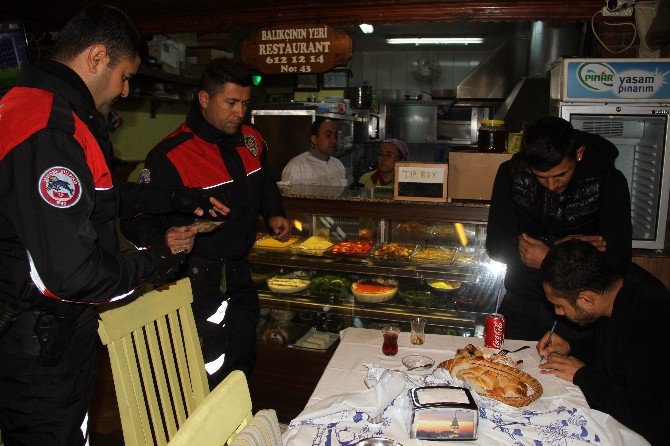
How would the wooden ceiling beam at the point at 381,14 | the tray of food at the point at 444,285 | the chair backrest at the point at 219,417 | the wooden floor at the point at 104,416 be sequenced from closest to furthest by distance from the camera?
the chair backrest at the point at 219,417, the wooden floor at the point at 104,416, the tray of food at the point at 444,285, the wooden ceiling beam at the point at 381,14

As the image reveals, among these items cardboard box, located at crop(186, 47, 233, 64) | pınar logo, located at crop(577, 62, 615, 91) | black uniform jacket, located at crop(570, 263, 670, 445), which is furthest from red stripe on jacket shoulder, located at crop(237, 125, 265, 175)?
cardboard box, located at crop(186, 47, 233, 64)

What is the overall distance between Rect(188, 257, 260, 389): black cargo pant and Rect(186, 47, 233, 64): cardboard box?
13.6ft

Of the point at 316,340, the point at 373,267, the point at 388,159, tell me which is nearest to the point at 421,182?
the point at 373,267

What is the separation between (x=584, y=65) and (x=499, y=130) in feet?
2.74

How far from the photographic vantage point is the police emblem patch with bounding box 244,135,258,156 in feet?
10.8

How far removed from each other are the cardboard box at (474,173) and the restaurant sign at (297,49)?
1.71 m

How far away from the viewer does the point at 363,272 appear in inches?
147

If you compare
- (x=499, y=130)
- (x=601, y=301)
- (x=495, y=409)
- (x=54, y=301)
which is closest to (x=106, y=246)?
(x=54, y=301)

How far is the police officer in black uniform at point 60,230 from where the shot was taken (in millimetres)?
1619

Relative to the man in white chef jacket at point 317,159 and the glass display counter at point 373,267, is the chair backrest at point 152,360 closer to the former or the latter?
the glass display counter at point 373,267

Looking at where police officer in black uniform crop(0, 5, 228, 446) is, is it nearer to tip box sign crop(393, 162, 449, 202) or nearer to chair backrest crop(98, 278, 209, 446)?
chair backrest crop(98, 278, 209, 446)

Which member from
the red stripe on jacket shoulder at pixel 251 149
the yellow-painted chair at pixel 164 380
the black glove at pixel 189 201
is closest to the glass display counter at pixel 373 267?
the red stripe on jacket shoulder at pixel 251 149

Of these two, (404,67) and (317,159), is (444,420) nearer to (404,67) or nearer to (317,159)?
(317,159)

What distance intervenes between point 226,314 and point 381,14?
318 centimetres
